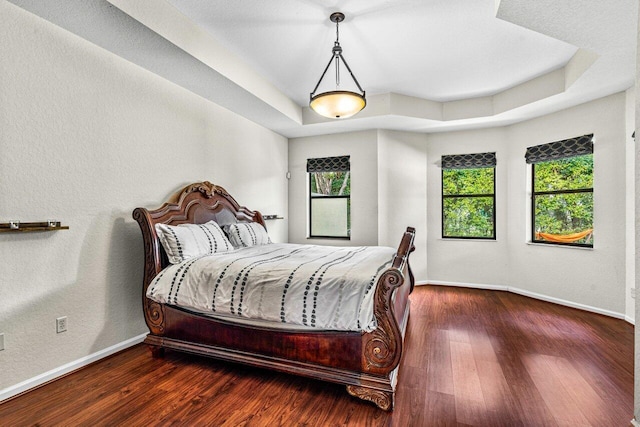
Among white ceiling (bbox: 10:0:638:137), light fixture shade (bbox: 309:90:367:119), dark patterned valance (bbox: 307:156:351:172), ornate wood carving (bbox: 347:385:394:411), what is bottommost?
ornate wood carving (bbox: 347:385:394:411)

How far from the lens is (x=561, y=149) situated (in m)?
4.01

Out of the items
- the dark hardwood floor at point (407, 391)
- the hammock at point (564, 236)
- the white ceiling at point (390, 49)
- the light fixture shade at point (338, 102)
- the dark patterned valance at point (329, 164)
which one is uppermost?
the white ceiling at point (390, 49)

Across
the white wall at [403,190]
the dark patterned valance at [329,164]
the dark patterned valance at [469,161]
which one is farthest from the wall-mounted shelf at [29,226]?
the dark patterned valance at [469,161]

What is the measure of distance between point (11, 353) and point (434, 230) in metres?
5.07

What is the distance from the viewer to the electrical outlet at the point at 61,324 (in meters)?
2.22

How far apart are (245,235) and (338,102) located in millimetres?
1831

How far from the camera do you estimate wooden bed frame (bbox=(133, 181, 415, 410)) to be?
187 cm

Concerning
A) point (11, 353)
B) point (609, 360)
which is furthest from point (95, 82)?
point (609, 360)

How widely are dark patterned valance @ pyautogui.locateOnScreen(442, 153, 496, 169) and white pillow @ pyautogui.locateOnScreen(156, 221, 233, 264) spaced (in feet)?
12.5

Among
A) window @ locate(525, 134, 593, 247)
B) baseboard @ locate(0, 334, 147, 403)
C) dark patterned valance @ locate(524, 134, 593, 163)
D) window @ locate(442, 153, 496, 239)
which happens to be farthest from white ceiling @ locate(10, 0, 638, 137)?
baseboard @ locate(0, 334, 147, 403)

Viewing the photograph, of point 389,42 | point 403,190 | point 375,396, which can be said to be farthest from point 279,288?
point 403,190

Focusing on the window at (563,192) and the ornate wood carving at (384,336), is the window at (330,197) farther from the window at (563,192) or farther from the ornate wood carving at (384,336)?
the ornate wood carving at (384,336)

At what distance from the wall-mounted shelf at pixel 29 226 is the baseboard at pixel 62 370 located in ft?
3.32

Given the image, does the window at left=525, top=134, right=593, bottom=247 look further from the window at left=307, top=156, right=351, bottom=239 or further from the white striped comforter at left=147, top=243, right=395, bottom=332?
the white striped comforter at left=147, top=243, right=395, bottom=332
